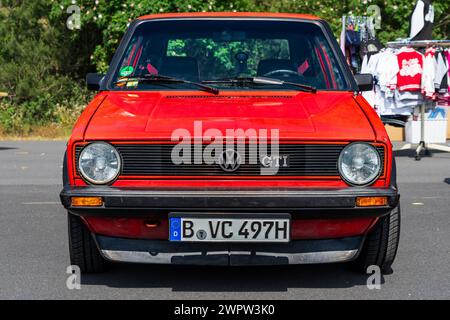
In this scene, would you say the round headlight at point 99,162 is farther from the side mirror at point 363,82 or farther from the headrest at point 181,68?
the side mirror at point 363,82

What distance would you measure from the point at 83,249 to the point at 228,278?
2.82 feet

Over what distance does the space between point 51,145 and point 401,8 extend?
9.02 m

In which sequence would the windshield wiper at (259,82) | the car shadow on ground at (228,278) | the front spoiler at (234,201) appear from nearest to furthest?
the front spoiler at (234,201), the car shadow on ground at (228,278), the windshield wiper at (259,82)

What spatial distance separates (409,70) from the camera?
13.6 m

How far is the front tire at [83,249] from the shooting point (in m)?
5.43

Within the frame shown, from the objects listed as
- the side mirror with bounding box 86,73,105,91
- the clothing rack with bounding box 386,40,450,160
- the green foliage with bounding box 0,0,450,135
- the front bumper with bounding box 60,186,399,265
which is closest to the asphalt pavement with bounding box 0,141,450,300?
the front bumper with bounding box 60,186,399,265

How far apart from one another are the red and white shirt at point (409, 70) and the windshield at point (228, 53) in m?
7.21

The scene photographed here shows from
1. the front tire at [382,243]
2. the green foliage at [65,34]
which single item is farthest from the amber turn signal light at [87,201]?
the green foliage at [65,34]

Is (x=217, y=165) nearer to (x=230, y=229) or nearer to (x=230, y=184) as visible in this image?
(x=230, y=184)

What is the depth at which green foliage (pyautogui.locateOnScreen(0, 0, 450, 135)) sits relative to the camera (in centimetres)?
2092

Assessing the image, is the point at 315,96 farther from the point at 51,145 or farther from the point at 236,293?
the point at 51,145

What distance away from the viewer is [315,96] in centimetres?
584

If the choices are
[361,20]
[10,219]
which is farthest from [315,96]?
[361,20]

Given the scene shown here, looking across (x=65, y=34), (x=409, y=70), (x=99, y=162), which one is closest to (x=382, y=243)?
(x=99, y=162)
